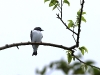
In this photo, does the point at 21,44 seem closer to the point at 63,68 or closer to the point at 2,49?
the point at 2,49

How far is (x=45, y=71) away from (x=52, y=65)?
38mm

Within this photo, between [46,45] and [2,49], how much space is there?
65 cm

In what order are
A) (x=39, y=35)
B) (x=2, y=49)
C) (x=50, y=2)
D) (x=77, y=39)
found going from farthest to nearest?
(x=39, y=35), (x=50, y=2), (x=77, y=39), (x=2, y=49)

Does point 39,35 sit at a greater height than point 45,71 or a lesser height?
lesser

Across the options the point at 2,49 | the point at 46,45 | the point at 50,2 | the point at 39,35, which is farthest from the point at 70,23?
the point at 39,35

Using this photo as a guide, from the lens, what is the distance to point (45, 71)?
99 cm

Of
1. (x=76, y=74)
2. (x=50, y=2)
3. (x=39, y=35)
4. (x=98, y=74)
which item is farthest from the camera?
(x=39, y=35)

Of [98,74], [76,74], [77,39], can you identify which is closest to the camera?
[76,74]

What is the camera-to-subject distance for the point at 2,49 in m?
2.64

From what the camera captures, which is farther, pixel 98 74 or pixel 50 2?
pixel 50 2

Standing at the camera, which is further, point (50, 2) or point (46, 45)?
point (50, 2)

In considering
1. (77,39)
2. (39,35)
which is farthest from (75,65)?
(39,35)

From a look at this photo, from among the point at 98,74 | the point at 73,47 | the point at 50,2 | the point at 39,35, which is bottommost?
the point at 39,35

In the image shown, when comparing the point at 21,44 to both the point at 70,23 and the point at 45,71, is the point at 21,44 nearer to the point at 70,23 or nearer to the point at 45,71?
the point at 70,23
